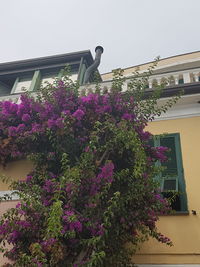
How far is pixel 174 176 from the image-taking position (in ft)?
18.4

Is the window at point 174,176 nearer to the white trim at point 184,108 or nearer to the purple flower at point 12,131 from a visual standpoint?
the white trim at point 184,108

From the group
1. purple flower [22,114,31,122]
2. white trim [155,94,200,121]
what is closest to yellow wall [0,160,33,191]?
purple flower [22,114,31,122]

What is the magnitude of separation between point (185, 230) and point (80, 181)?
226 cm

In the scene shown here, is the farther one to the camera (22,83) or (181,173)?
(22,83)

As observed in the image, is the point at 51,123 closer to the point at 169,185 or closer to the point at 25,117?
the point at 25,117

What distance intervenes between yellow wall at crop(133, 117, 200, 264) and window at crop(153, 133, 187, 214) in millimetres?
93

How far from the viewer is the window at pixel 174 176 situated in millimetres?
5285

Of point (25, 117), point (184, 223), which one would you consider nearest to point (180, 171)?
point (184, 223)

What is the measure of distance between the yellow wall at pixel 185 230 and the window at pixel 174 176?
9 centimetres

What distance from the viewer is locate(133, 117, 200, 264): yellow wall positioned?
4801mm

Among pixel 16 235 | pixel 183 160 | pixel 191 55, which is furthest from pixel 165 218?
pixel 191 55

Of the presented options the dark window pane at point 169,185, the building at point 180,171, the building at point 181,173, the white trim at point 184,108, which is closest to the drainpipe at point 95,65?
the building at point 180,171

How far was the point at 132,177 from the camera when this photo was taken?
13.6 feet

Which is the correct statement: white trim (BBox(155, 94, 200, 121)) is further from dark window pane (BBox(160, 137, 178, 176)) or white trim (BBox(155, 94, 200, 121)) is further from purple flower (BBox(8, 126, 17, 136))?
purple flower (BBox(8, 126, 17, 136))
